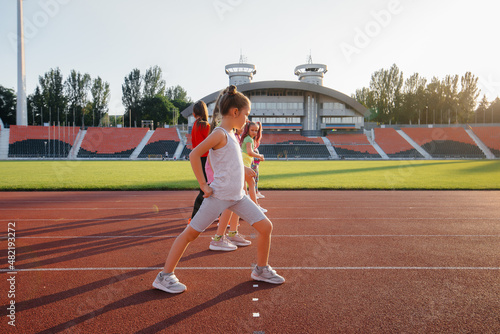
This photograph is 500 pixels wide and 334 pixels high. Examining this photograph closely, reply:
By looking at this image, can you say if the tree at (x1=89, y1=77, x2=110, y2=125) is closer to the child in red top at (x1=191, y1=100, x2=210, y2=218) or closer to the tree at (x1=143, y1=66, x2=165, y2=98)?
the tree at (x1=143, y1=66, x2=165, y2=98)

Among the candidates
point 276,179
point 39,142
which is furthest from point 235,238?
point 39,142

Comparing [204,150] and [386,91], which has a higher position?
[386,91]

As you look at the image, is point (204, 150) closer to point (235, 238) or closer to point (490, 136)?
point (235, 238)

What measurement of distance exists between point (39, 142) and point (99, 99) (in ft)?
80.6

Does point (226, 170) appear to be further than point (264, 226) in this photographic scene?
No

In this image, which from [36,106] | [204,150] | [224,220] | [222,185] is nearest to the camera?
[204,150]

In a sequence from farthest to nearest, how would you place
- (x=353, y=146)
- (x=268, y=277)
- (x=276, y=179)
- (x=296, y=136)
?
(x=296, y=136) → (x=353, y=146) → (x=276, y=179) → (x=268, y=277)

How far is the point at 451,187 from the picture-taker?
13.8 m

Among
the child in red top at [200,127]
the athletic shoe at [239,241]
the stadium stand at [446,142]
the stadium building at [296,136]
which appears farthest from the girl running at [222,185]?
the stadium stand at [446,142]

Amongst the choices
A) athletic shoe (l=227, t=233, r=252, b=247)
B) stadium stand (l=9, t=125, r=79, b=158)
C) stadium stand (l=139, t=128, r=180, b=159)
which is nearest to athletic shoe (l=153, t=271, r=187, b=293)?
athletic shoe (l=227, t=233, r=252, b=247)

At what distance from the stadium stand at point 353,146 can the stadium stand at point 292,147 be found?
7.54 feet

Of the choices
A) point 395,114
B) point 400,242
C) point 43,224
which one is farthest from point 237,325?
point 395,114

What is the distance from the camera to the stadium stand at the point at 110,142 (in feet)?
172

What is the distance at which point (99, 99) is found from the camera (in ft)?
242
